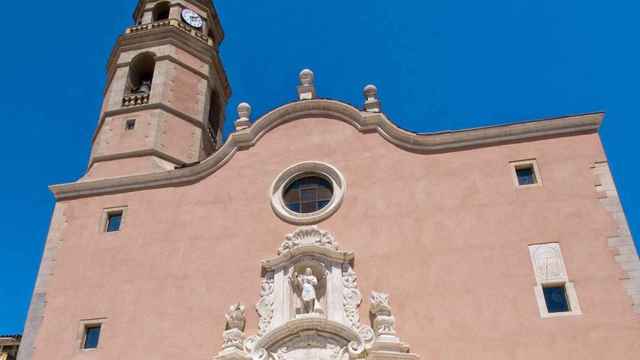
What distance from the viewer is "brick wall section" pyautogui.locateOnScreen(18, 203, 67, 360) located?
1539 centimetres

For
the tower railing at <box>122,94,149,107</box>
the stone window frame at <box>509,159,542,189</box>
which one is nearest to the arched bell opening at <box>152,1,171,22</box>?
the tower railing at <box>122,94,149,107</box>

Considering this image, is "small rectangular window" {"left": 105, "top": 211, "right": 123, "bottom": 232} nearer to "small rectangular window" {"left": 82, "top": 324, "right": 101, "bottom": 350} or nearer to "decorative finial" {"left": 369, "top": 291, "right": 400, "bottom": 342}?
"small rectangular window" {"left": 82, "top": 324, "right": 101, "bottom": 350}

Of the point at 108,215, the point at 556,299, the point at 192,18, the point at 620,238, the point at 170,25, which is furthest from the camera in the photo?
the point at 192,18

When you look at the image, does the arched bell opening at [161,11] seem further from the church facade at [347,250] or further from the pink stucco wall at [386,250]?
the pink stucco wall at [386,250]

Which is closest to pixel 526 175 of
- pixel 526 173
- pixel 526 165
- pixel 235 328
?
pixel 526 173

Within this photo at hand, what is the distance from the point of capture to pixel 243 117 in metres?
18.0

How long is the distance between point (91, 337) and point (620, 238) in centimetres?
1154

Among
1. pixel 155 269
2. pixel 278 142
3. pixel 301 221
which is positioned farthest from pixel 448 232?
pixel 155 269

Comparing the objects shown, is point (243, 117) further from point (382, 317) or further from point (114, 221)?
point (382, 317)

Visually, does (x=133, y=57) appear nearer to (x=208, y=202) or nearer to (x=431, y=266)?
(x=208, y=202)

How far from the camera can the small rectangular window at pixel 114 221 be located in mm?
16984

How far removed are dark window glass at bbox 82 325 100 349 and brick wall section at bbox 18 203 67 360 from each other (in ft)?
3.92

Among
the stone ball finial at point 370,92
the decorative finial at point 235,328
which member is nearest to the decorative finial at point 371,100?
the stone ball finial at point 370,92

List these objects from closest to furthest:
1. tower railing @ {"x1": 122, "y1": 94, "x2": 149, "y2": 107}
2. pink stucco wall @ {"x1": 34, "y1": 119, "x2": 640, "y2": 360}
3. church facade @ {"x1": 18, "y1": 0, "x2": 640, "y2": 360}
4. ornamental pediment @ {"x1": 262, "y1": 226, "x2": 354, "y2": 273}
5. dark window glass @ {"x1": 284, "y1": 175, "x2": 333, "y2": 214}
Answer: pink stucco wall @ {"x1": 34, "y1": 119, "x2": 640, "y2": 360} → church facade @ {"x1": 18, "y1": 0, "x2": 640, "y2": 360} → ornamental pediment @ {"x1": 262, "y1": 226, "x2": 354, "y2": 273} → dark window glass @ {"x1": 284, "y1": 175, "x2": 333, "y2": 214} → tower railing @ {"x1": 122, "y1": 94, "x2": 149, "y2": 107}
